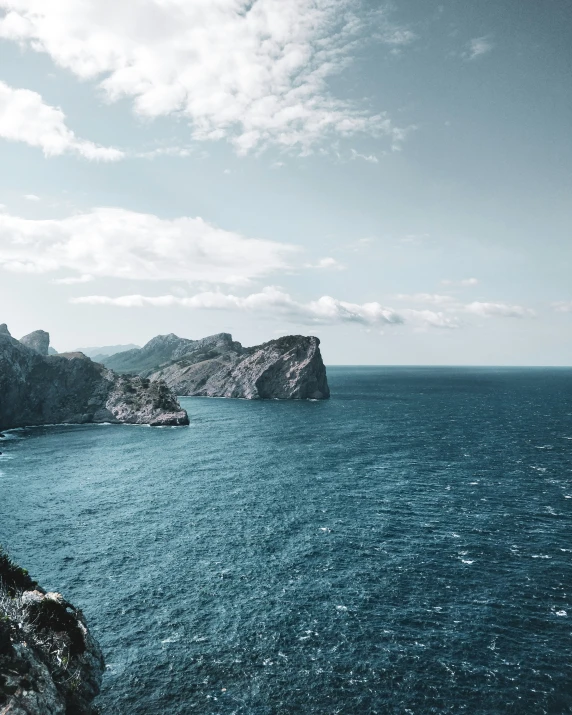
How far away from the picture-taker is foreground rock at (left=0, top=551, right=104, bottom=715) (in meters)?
29.1

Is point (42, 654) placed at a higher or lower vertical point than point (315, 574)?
higher

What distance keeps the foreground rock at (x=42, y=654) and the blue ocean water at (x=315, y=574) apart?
3269 millimetres

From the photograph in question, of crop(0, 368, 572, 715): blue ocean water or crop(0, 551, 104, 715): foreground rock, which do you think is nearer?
crop(0, 551, 104, 715): foreground rock

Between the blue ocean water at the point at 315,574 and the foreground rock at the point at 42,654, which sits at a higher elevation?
the foreground rock at the point at 42,654

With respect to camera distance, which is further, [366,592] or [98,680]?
[366,592]

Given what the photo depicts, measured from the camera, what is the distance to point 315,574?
186 ft

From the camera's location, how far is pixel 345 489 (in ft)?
298

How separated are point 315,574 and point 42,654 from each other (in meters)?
33.0

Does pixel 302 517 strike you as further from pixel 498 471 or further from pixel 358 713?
pixel 498 471

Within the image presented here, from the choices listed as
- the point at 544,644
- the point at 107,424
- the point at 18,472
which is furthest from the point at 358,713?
the point at 107,424

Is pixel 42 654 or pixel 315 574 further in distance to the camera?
pixel 315 574

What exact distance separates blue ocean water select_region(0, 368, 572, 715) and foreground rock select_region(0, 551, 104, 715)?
3.27 m

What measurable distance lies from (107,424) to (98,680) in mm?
167264

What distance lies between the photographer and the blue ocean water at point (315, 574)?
38500mm
